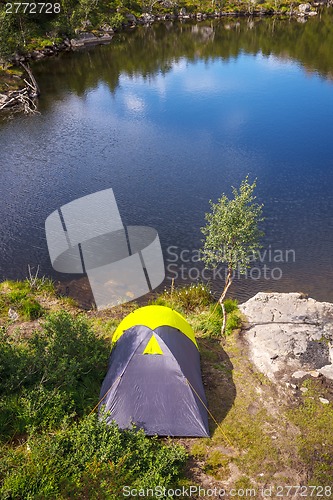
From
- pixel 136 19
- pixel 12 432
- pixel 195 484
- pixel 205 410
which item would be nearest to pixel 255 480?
pixel 195 484

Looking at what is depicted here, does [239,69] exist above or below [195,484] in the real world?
above

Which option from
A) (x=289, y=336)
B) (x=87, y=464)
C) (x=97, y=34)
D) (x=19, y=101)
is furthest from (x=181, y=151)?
(x=97, y=34)

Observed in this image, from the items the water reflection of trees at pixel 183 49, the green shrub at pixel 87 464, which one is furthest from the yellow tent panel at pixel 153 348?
the water reflection of trees at pixel 183 49

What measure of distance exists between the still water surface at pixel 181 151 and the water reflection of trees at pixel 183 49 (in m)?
0.78

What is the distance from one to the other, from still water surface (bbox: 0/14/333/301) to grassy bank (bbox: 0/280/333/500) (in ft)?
37.1

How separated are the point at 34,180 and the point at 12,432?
30.8 metres

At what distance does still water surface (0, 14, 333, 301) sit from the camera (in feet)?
107

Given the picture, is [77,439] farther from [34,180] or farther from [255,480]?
[34,180]

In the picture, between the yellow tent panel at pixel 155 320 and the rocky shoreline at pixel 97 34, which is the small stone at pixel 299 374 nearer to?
the yellow tent panel at pixel 155 320

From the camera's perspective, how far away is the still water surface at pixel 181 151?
32.7 metres

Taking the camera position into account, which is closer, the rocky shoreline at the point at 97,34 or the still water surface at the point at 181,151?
the still water surface at the point at 181,151

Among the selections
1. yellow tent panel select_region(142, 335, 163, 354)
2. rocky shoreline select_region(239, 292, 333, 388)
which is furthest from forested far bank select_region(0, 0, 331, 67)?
yellow tent panel select_region(142, 335, 163, 354)

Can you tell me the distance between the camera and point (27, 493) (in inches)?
489

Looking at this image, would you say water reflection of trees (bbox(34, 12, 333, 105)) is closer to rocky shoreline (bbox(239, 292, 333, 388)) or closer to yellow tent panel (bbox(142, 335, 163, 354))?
rocky shoreline (bbox(239, 292, 333, 388))
